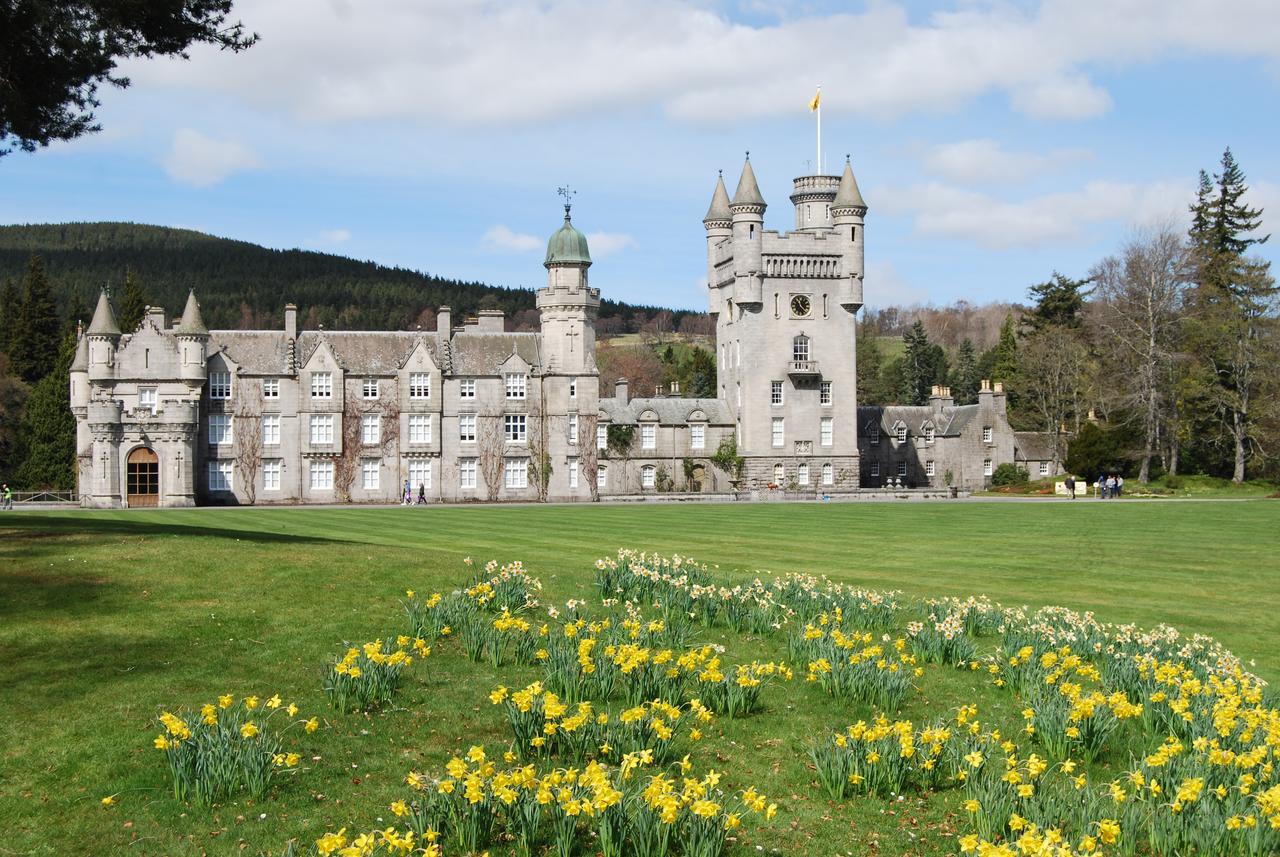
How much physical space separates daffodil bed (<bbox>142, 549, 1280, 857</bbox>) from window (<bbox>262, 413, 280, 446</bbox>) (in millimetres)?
52380

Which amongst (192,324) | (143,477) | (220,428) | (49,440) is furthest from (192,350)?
(49,440)

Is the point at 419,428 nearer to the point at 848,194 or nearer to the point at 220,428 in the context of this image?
→ the point at 220,428

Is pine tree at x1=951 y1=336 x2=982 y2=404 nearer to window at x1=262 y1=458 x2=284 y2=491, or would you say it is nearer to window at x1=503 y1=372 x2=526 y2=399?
window at x1=503 y1=372 x2=526 y2=399

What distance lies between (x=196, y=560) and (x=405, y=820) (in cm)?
913

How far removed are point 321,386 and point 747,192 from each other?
93.2ft

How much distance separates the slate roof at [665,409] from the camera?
76312 mm

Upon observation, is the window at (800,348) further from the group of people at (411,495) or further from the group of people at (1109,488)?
the group of people at (411,495)

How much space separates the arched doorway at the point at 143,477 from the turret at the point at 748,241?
3518 centimetres

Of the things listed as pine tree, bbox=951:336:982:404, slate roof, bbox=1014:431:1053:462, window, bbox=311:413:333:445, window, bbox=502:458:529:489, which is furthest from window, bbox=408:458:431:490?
pine tree, bbox=951:336:982:404

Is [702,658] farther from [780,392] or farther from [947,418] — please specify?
[947,418]

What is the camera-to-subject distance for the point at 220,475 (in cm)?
6456

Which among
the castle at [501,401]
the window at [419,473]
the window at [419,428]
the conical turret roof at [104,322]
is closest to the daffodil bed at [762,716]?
the castle at [501,401]

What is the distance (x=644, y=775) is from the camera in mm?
10195

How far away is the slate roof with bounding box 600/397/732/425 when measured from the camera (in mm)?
76312
